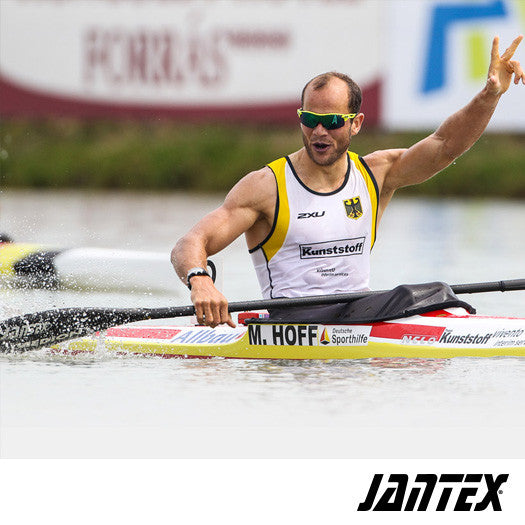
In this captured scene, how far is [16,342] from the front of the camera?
7.12m

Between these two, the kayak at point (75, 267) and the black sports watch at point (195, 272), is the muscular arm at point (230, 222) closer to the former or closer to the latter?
the black sports watch at point (195, 272)

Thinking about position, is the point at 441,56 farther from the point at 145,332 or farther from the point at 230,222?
the point at 230,222

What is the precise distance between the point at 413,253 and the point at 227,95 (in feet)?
27.0

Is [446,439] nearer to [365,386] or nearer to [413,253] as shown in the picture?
[365,386]

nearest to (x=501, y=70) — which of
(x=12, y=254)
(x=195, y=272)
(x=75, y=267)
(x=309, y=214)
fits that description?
(x=309, y=214)

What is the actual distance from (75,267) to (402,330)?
11.4ft

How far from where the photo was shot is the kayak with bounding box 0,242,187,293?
9.33 meters

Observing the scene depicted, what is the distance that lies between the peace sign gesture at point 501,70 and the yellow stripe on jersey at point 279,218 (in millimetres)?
1157

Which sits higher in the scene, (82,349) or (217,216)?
(217,216)

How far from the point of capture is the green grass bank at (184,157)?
67.1 ft

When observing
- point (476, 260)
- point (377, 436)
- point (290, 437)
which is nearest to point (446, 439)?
point (377, 436)

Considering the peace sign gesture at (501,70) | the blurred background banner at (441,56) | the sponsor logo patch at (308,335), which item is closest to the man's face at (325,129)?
the peace sign gesture at (501,70)

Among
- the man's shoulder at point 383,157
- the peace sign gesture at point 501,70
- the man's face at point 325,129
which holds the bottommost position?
the man's shoulder at point 383,157

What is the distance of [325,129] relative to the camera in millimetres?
6844
